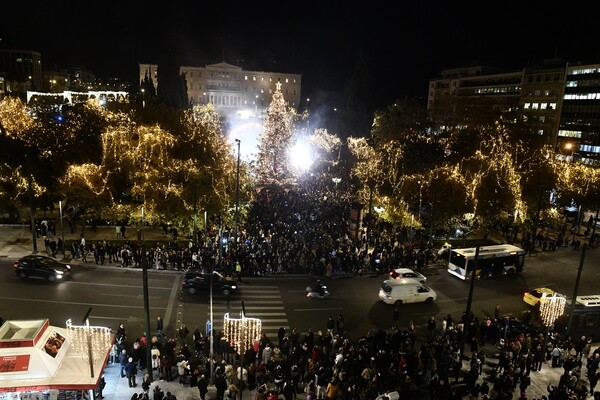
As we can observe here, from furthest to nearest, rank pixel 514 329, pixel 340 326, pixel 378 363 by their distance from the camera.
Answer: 1. pixel 514 329
2. pixel 340 326
3. pixel 378 363

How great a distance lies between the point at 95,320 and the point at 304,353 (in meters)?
10.4

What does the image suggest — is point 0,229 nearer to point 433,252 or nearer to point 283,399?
point 283,399

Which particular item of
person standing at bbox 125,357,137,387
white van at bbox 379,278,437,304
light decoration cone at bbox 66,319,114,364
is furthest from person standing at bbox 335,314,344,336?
light decoration cone at bbox 66,319,114,364

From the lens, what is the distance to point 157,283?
86.2 feet

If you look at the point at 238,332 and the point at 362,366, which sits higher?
the point at 362,366

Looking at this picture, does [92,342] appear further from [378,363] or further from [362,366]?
[378,363]

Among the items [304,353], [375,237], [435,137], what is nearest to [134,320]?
[304,353]

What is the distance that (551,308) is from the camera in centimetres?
2189

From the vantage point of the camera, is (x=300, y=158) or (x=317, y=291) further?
(x=300, y=158)

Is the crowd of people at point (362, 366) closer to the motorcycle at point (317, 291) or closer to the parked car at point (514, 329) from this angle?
the parked car at point (514, 329)

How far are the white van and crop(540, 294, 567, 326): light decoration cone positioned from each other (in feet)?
17.8

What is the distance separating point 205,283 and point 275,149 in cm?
2437

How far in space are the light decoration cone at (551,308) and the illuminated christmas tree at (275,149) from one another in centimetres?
2652

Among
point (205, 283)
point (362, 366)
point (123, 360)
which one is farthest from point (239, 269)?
point (362, 366)
